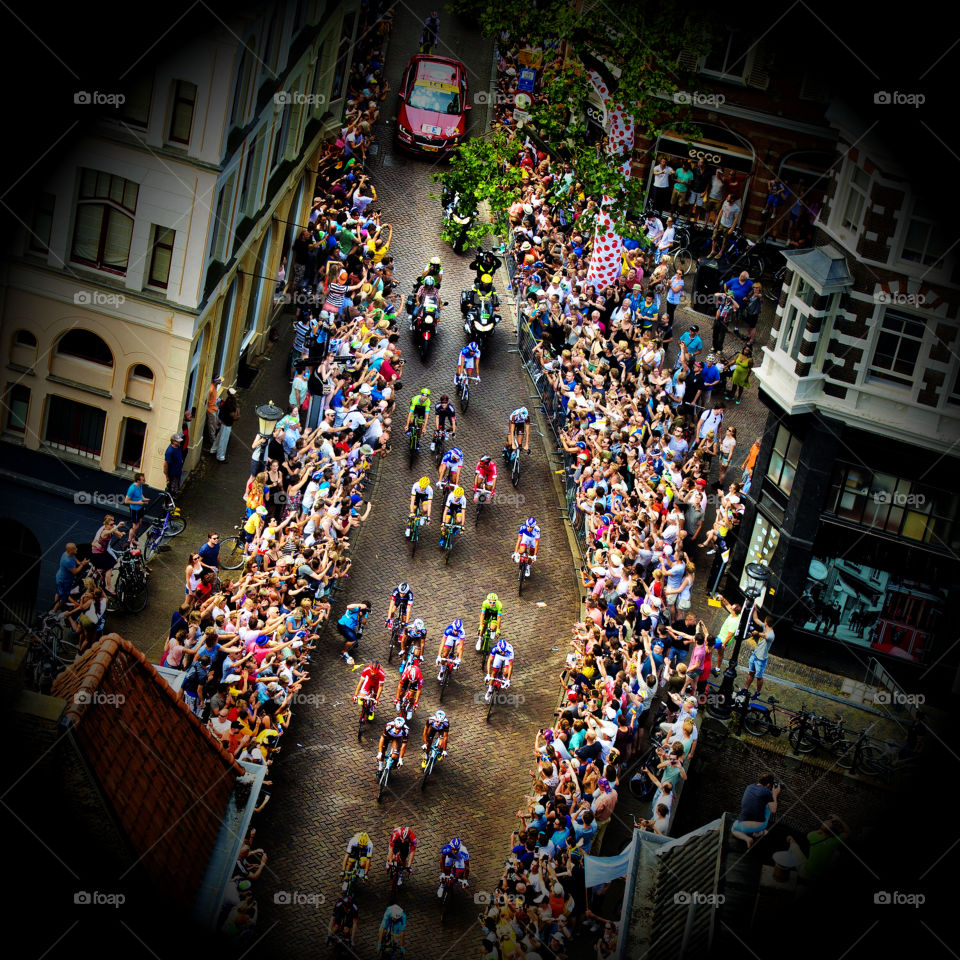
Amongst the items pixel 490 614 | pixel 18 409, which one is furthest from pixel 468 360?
pixel 18 409

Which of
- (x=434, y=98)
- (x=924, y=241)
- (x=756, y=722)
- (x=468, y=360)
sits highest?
(x=434, y=98)

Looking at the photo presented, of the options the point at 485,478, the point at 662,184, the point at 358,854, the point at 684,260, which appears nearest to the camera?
the point at 358,854

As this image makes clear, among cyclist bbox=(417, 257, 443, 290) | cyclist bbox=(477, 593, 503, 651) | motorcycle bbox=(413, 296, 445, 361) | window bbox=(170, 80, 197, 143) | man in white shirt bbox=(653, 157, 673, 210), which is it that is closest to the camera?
cyclist bbox=(477, 593, 503, 651)

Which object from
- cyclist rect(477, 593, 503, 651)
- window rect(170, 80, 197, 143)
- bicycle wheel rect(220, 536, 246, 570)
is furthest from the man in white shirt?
bicycle wheel rect(220, 536, 246, 570)

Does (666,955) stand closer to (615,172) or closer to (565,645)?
(565,645)

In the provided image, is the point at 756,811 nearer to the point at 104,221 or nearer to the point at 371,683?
the point at 371,683

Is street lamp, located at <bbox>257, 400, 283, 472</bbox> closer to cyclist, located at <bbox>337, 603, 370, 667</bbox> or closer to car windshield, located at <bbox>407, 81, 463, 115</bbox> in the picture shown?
cyclist, located at <bbox>337, 603, 370, 667</bbox>
